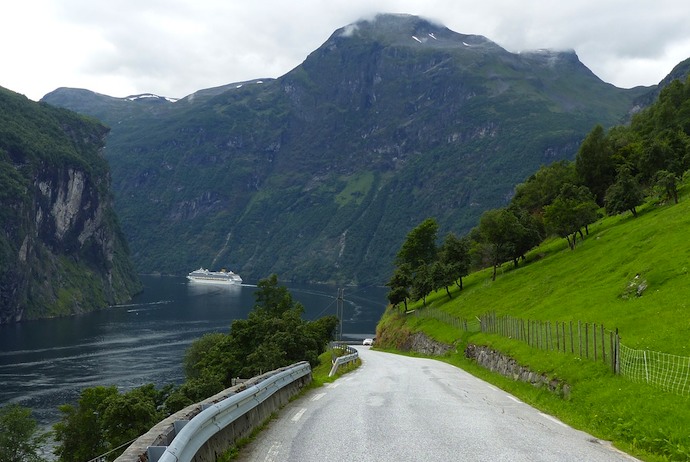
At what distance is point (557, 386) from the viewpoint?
21906 mm

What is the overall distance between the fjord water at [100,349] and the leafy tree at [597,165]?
64.7 m

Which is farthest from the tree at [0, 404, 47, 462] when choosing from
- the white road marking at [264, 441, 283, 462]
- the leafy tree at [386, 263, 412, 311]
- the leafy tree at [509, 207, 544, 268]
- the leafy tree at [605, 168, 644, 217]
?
the leafy tree at [605, 168, 644, 217]

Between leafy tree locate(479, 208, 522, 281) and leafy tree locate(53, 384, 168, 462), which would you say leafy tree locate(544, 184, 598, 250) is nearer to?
leafy tree locate(479, 208, 522, 281)

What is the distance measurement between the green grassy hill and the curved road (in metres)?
1.42

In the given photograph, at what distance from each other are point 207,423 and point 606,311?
98.2 feet

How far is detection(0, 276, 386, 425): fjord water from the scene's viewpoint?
85.7 m

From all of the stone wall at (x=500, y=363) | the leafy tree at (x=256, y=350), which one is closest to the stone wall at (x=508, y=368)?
the stone wall at (x=500, y=363)

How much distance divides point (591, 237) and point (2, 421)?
68.5m

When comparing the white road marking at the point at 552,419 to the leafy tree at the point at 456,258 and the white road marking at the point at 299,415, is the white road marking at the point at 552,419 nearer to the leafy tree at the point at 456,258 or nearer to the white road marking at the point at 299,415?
the white road marking at the point at 299,415

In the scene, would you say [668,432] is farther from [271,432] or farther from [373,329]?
[373,329]

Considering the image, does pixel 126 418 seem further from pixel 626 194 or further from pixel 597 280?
pixel 626 194

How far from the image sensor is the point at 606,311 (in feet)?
112

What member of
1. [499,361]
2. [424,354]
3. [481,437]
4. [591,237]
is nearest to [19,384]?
[424,354]

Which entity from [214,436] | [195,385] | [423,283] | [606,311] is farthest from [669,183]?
[214,436]
